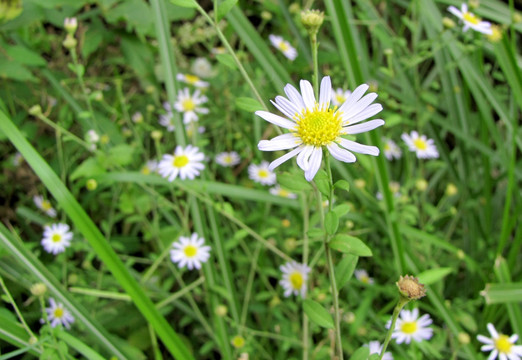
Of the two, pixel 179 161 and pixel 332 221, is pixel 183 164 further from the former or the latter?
pixel 332 221

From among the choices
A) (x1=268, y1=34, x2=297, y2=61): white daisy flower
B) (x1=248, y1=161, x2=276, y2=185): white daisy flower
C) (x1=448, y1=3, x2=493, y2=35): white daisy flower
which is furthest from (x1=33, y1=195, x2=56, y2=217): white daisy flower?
(x1=448, y1=3, x2=493, y2=35): white daisy flower

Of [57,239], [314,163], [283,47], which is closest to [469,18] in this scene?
[283,47]

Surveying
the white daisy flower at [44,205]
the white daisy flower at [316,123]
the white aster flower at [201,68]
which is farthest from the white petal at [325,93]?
the white aster flower at [201,68]

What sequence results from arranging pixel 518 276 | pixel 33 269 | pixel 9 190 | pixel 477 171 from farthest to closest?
pixel 477 171 → pixel 9 190 → pixel 518 276 → pixel 33 269

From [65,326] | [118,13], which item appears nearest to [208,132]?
[118,13]

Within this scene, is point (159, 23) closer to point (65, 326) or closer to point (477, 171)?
point (65, 326)

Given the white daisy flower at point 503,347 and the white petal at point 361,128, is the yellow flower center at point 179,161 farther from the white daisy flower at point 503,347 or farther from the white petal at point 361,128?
the white daisy flower at point 503,347
